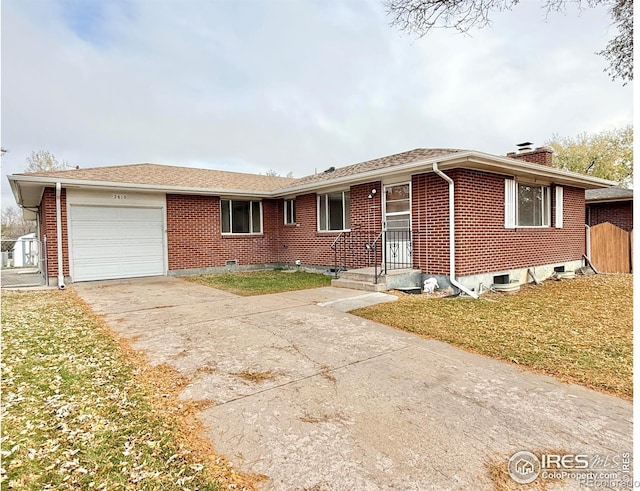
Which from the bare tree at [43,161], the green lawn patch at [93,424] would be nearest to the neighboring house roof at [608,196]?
the green lawn patch at [93,424]

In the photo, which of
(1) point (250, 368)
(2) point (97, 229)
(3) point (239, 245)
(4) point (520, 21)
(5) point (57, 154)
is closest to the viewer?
(1) point (250, 368)

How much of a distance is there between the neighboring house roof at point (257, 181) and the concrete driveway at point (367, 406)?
4.27m

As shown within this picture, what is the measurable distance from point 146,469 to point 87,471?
1.04ft

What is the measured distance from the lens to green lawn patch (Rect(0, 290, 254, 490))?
77.0 inches

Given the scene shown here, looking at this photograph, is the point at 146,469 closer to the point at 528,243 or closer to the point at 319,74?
the point at 528,243

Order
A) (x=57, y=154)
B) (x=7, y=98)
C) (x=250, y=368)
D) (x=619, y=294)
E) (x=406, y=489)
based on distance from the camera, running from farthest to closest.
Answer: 1. (x=57, y=154)
2. (x=7, y=98)
3. (x=619, y=294)
4. (x=250, y=368)
5. (x=406, y=489)

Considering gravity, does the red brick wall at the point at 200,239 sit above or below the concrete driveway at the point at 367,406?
above

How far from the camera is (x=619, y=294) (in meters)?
7.87

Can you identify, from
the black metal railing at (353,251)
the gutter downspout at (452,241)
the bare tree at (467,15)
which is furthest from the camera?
the black metal railing at (353,251)

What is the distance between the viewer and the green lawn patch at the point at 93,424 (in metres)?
1.96

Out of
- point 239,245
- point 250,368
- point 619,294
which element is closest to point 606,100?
point 619,294

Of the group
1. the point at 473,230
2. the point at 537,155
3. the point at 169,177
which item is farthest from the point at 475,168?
the point at 169,177

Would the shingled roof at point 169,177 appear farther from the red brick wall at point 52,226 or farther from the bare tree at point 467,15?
the bare tree at point 467,15

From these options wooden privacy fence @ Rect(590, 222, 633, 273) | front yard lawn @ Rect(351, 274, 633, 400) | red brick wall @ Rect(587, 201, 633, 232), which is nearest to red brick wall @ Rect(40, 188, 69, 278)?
front yard lawn @ Rect(351, 274, 633, 400)
